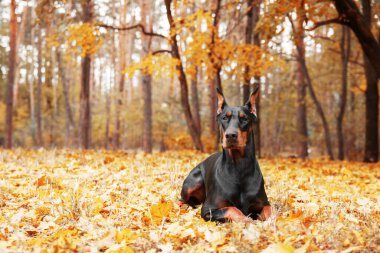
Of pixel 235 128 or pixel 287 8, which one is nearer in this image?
pixel 235 128

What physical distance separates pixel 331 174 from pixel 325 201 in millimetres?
3623

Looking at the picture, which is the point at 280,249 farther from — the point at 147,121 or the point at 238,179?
the point at 147,121

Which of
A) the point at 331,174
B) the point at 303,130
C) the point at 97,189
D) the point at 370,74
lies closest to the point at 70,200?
the point at 97,189

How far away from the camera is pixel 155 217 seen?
4102 millimetres

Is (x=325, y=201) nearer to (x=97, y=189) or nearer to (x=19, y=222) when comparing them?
(x=97, y=189)

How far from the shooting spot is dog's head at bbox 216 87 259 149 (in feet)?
12.8

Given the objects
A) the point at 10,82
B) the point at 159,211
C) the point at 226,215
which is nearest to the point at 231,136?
the point at 226,215

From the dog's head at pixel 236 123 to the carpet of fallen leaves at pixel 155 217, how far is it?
737mm

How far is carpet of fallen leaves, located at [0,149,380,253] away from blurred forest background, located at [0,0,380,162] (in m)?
4.50

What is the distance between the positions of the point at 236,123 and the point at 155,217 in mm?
1185

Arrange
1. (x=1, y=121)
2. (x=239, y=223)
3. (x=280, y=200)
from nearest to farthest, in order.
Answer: (x=239, y=223) < (x=280, y=200) < (x=1, y=121)

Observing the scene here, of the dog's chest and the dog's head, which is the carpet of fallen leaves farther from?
the dog's head

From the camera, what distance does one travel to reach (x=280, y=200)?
194 inches

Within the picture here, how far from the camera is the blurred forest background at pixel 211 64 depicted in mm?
11062
